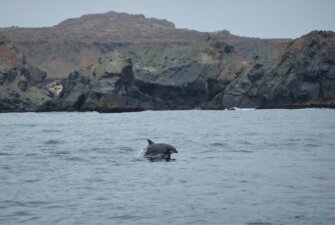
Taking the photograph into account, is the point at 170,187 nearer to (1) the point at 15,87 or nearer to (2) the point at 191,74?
(1) the point at 15,87

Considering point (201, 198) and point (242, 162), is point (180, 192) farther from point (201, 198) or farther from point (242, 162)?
point (242, 162)

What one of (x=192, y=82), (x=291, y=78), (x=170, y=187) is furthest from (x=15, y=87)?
(x=170, y=187)

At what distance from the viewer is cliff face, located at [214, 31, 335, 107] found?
138875 millimetres

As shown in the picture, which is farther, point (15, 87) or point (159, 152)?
point (15, 87)

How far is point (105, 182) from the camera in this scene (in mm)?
20906

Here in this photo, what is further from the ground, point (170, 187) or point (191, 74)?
point (191, 74)

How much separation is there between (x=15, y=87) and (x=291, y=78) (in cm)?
6605

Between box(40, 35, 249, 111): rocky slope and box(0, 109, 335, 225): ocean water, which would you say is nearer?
box(0, 109, 335, 225): ocean water

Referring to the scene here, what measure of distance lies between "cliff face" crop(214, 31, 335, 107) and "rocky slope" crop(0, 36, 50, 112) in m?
46.9

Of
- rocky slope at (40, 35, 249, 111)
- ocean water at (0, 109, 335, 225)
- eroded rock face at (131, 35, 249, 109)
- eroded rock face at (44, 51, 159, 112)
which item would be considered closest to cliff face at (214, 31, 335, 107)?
eroded rock face at (131, 35, 249, 109)

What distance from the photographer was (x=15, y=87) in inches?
5728

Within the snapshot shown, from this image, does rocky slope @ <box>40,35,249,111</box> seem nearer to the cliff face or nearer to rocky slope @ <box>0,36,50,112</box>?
rocky slope @ <box>0,36,50,112</box>

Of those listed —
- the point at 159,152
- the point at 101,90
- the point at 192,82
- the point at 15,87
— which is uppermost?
the point at 192,82

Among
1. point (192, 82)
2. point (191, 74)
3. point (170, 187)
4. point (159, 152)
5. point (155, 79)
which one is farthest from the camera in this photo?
point (155, 79)
